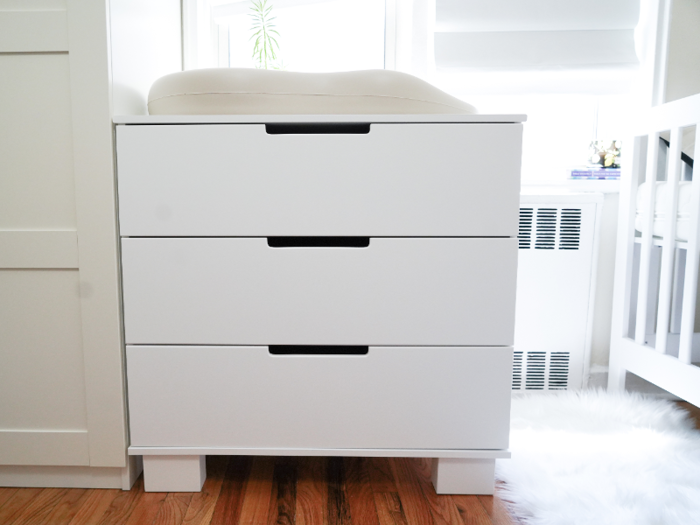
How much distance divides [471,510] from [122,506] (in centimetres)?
64

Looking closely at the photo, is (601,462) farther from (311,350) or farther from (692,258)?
(311,350)

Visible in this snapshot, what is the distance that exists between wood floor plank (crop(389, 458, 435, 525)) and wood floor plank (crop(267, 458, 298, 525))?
208 millimetres

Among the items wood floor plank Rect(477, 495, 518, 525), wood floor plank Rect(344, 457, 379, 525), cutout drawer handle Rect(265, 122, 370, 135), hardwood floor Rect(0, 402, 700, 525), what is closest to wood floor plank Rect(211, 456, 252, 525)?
hardwood floor Rect(0, 402, 700, 525)

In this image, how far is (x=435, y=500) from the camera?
2.94ft

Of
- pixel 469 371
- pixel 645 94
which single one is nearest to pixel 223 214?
pixel 469 371

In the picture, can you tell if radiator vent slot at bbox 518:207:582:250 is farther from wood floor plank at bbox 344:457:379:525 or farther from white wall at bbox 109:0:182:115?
white wall at bbox 109:0:182:115

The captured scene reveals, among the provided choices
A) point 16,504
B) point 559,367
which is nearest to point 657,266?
point 559,367

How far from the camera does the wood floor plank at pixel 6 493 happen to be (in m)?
0.88

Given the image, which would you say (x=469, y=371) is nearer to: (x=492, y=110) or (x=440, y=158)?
(x=440, y=158)

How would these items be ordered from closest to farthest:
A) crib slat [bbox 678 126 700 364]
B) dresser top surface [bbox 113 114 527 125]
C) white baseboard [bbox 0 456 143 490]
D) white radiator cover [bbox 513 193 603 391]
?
dresser top surface [bbox 113 114 527 125], white baseboard [bbox 0 456 143 490], crib slat [bbox 678 126 700 364], white radiator cover [bbox 513 193 603 391]

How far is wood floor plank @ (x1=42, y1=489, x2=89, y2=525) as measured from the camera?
2.70ft

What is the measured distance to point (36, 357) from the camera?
34.6 inches

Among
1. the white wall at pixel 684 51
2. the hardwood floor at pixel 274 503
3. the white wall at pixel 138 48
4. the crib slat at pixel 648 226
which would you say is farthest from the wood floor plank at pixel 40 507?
the white wall at pixel 684 51

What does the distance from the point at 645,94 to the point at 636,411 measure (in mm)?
938
